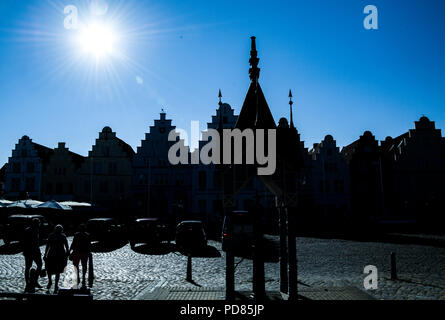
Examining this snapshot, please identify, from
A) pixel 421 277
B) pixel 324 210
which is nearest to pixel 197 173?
pixel 324 210

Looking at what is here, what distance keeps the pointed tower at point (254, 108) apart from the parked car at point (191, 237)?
34.4 ft

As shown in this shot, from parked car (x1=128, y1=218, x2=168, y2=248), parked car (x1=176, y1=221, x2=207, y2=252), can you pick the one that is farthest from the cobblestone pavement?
parked car (x1=128, y1=218, x2=168, y2=248)

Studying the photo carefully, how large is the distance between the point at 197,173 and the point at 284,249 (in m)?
29.0

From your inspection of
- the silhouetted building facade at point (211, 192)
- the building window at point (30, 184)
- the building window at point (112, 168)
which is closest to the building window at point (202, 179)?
the silhouetted building facade at point (211, 192)

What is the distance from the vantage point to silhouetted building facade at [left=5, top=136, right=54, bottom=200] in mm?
40125

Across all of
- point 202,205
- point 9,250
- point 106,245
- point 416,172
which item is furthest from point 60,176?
point 416,172

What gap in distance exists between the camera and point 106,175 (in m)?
39.5

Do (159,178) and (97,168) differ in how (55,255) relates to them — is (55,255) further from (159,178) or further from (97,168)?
(97,168)

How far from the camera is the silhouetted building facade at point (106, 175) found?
128 feet

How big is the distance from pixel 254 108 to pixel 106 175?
1386 inches
